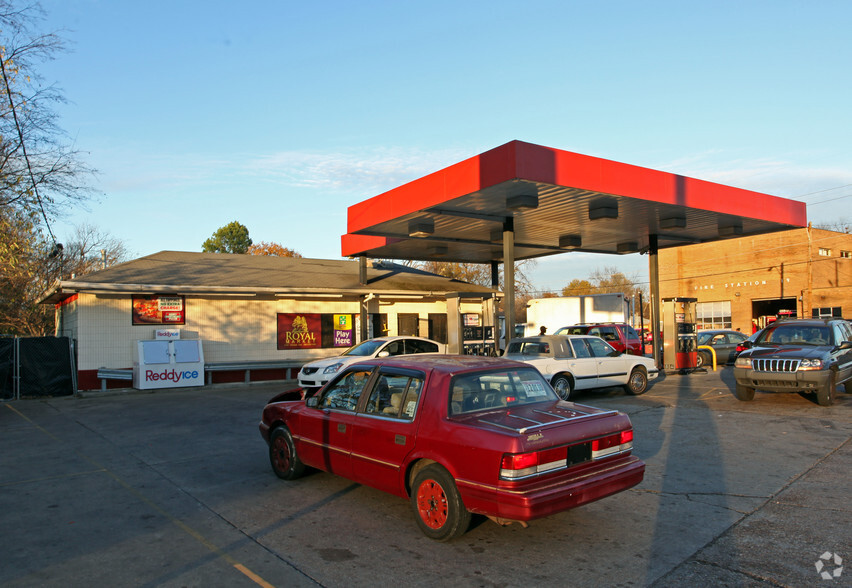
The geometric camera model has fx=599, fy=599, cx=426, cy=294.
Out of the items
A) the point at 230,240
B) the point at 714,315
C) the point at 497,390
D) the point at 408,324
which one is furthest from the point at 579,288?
the point at 497,390

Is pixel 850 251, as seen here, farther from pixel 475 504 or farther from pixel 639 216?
pixel 475 504

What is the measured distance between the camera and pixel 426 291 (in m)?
22.3

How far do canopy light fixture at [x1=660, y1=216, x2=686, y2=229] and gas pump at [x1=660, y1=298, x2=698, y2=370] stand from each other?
9.13 feet

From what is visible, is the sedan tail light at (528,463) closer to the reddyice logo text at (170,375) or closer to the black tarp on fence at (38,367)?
the reddyice logo text at (170,375)

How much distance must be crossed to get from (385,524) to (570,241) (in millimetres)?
17408

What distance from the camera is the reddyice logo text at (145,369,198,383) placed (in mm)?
17672

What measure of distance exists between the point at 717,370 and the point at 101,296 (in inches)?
815

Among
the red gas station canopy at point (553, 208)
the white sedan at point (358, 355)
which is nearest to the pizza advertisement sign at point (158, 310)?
the white sedan at point (358, 355)

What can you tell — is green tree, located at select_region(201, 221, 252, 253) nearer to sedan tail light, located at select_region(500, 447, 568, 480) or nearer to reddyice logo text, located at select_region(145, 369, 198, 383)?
reddyice logo text, located at select_region(145, 369, 198, 383)

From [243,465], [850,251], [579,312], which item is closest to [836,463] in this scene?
[243,465]

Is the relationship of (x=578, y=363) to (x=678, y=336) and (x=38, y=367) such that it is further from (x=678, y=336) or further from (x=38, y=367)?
(x=38, y=367)

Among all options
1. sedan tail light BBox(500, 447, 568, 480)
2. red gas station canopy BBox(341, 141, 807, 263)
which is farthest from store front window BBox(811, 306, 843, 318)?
sedan tail light BBox(500, 447, 568, 480)

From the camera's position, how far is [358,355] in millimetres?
15789

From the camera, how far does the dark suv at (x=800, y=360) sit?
11.4 m
